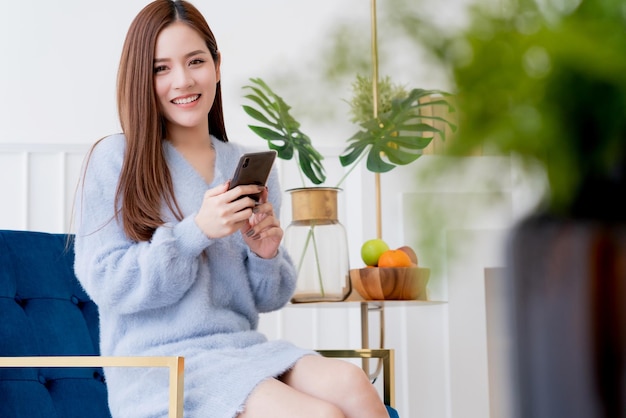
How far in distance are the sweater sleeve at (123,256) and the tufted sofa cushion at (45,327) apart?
269mm

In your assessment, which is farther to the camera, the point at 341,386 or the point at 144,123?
the point at 144,123

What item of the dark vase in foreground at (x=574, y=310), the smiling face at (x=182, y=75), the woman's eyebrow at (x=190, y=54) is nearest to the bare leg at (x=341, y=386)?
the smiling face at (x=182, y=75)

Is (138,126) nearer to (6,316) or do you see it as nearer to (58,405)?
(6,316)

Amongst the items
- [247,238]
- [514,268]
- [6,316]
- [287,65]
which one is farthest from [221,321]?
[287,65]

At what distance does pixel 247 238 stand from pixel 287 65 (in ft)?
5.36

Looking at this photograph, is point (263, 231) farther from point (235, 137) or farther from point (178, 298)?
point (235, 137)

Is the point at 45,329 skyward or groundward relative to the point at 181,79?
groundward

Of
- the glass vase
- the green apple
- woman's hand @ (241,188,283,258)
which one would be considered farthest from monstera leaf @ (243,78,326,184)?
woman's hand @ (241,188,283,258)

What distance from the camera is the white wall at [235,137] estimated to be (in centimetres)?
266

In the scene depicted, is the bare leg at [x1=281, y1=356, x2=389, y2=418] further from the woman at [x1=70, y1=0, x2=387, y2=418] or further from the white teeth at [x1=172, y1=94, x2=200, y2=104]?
the white teeth at [x1=172, y1=94, x2=200, y2=104]

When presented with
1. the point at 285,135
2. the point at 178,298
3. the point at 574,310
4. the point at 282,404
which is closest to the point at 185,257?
the point at 178,298

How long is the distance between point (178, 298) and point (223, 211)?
196mm

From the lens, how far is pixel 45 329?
1.83 metres

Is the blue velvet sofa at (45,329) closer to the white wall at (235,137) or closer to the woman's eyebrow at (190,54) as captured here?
the woman's eyebrow at (190,54)
